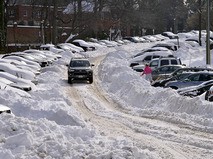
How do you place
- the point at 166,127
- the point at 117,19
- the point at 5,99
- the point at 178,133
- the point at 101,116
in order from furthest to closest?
the point at 117,19, the point at 101,116, the point at 5,99, the point at 166,127, the point at 178,133

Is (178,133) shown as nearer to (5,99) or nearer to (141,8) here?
(5,99)

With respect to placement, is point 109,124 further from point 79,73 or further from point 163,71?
point 163,71

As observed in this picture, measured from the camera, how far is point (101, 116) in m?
18.5

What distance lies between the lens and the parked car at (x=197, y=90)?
21.6 meters

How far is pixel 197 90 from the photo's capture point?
852 inches

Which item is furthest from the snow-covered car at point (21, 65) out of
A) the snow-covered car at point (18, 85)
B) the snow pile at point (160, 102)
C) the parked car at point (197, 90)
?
the parked car at point (197, 90)

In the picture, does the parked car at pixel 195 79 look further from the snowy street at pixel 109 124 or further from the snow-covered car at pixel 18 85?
the snow-covered car at pixel 18 85

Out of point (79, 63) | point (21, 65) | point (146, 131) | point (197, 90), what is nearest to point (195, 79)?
point (197, 90)

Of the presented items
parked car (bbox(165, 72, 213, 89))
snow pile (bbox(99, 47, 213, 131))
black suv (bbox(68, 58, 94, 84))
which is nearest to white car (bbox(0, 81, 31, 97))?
snow pile (bbox(99, 47, 213, 131))

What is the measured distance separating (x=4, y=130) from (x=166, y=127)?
242 inches

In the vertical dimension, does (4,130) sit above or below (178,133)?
above

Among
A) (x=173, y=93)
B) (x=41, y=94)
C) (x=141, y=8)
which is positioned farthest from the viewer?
(x=141, y=8)

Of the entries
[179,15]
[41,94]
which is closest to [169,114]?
[41,94]

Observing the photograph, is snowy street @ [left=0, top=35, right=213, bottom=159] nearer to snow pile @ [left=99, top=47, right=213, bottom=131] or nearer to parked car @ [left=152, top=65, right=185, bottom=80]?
snow pile @ [left=99, top=47, right=213, bottom=131]
